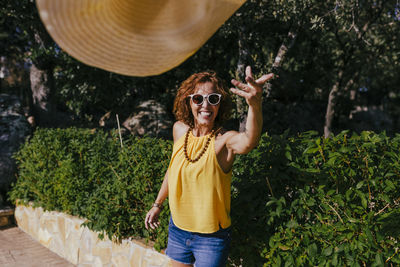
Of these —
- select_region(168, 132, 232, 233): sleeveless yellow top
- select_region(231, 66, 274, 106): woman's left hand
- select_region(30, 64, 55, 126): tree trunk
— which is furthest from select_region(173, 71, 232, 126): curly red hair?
select_region(30, 64, 55, 126): tree trunk

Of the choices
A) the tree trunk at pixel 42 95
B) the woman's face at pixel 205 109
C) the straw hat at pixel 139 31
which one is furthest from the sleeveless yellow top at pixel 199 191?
the tree trunk at pixel 42 95

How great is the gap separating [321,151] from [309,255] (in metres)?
0.67

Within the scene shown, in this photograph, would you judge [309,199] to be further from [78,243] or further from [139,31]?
[78,243]

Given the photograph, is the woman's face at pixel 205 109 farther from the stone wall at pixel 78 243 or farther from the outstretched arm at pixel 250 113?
the stone wall at pixel 78 243

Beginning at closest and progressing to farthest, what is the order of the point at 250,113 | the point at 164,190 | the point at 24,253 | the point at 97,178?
the point at 250,113 < the point at 164,190 < the point at 97,178 < the point at 24,253

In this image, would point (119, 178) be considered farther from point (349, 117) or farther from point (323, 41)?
point (349, 117)

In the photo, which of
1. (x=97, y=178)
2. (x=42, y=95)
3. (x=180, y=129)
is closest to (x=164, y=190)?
(x=180, y=129)

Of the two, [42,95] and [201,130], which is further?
[42,95]

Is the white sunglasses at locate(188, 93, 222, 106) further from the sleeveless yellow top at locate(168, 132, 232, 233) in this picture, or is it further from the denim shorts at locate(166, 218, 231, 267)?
the denim shorts at locate(166, 218, 231, 267)

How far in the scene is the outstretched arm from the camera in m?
1.64

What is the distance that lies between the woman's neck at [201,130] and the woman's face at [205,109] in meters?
0.03

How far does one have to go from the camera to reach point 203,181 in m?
2.12

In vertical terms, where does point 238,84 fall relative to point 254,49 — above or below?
below

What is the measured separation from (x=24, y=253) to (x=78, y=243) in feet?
3.53
